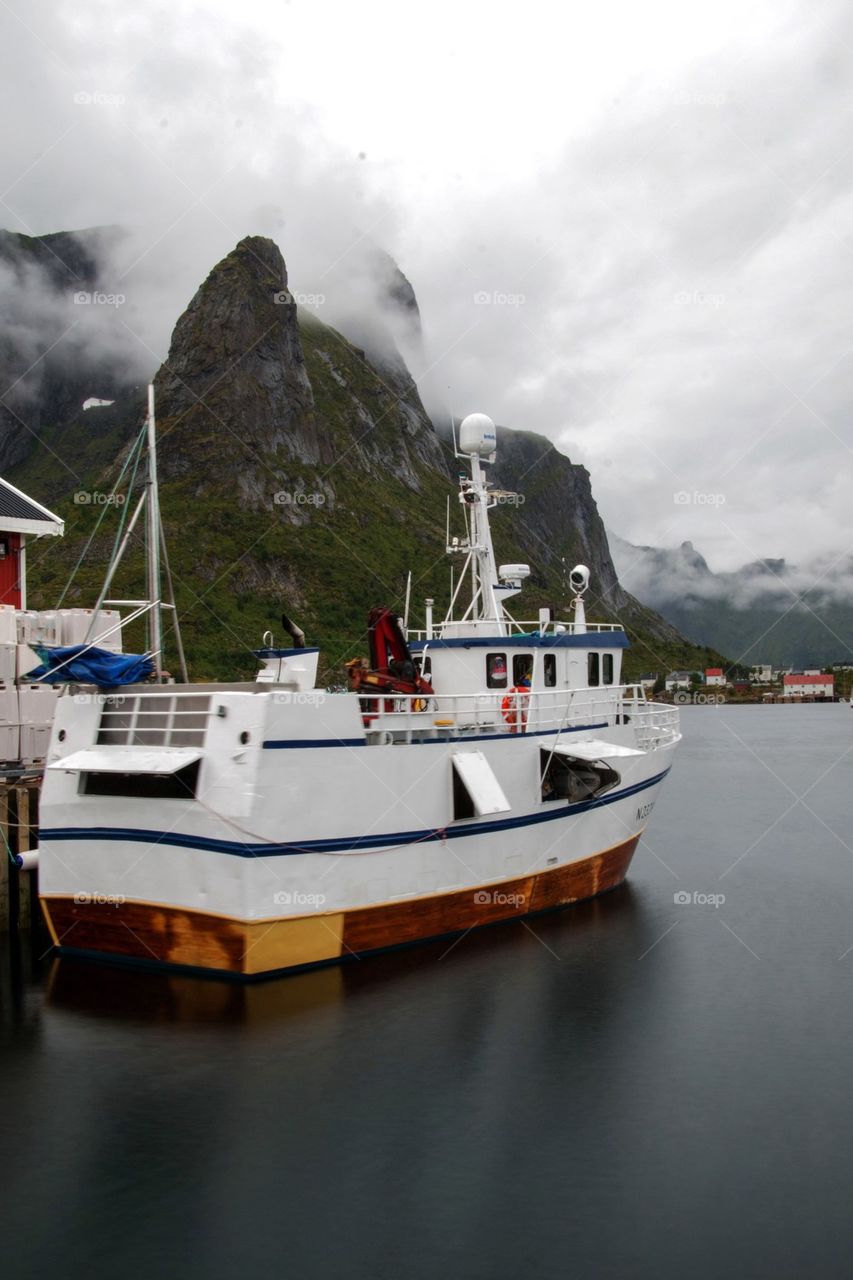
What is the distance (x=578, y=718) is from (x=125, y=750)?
28.7 ft

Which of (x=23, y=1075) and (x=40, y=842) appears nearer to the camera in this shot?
(x=23, y=1075)

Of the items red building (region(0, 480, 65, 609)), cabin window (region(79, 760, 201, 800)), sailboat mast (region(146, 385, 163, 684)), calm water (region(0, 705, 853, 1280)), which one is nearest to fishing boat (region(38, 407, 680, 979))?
cabin window (region(79, 760, 201, 800))

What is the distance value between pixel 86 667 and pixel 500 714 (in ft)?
24.0

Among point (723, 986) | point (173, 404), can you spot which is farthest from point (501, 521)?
point (723, 986)

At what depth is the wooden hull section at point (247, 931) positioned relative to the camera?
1324cm

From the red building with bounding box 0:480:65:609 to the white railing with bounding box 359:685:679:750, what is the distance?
465 inches

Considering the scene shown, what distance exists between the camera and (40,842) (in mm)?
14250

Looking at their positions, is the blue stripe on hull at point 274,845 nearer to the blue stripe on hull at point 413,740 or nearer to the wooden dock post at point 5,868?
the blue stripe on hull at point 413,740

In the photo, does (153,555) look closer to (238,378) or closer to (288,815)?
(288,815)

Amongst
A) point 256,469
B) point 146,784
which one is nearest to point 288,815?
point 146,784

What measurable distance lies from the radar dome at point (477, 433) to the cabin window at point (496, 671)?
4.61 metres

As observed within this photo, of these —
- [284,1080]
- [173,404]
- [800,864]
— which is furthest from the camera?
[173,404]

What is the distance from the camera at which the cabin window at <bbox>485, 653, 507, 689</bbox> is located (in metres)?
18.8

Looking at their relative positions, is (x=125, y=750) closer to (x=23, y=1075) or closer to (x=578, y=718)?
(x=23, y=1075)
